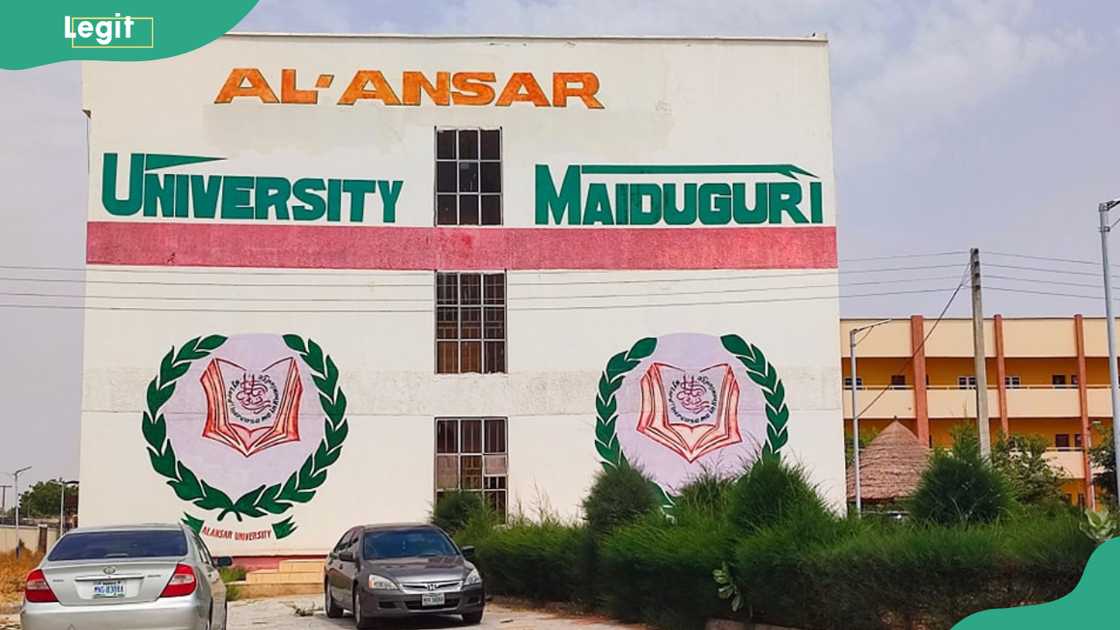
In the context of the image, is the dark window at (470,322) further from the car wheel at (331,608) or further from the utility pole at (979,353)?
the car wheel at (331,608)

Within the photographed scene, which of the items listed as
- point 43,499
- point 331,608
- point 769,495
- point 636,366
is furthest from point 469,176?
point 43,499

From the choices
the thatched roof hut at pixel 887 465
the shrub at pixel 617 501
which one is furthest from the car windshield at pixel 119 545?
the thatched roof hut at pixel 887 465

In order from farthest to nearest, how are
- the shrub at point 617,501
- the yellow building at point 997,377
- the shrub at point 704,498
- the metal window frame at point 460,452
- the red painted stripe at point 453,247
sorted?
the yellow building at point 997,377 < the metal window frame at point 460,452 < the red painted stripe at point 453,247 < the shrub at point 617,501 < the shrub at point 704,498

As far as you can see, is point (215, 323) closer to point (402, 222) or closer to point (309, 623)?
point (402, 222)

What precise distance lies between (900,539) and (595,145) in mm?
21467

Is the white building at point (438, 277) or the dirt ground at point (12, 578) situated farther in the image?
the white building at point (438, 277)

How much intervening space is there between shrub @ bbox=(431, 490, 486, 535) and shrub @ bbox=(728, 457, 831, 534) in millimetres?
13822

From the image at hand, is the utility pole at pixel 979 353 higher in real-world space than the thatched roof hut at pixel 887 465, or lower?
higher

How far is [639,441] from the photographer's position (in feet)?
107

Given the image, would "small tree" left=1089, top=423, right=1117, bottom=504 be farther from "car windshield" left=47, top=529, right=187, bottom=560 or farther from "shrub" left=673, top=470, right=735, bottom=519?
"car windshield" left=47, top=529, right=187, bottom=560

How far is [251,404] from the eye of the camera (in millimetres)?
31969

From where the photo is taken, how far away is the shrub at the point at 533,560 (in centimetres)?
2062

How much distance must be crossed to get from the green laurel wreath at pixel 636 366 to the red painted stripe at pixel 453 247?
2.07 m

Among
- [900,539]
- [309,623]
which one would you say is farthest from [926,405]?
[900,539]
